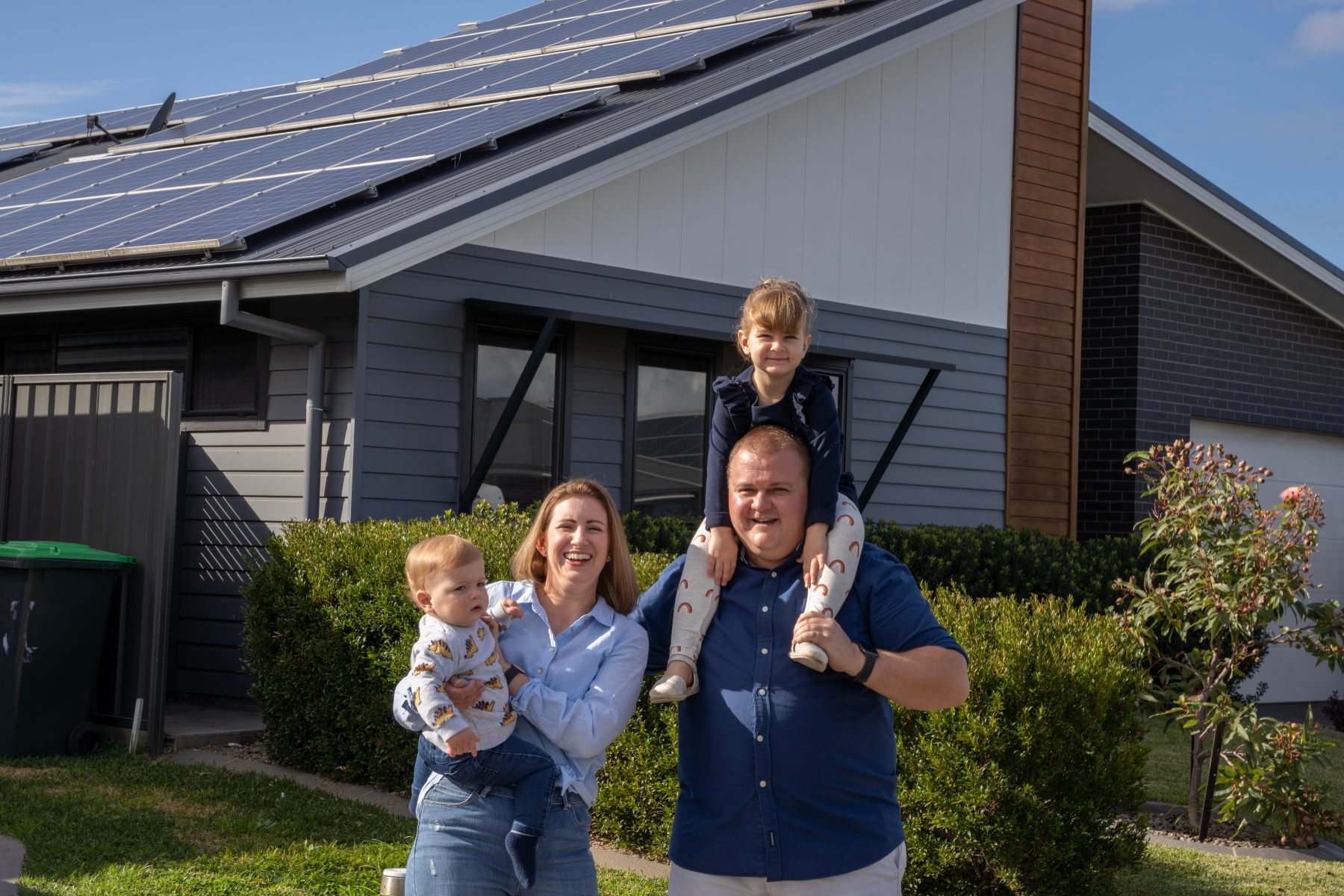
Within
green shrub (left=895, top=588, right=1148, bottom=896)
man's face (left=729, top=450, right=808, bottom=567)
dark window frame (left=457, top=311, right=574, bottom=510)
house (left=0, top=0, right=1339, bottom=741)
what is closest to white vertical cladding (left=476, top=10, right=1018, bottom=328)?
house (left=0, top=0, right=1339, bottom=741)

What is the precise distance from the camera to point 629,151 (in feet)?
30.6

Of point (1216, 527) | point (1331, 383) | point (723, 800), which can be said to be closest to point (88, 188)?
point (1216, 527)

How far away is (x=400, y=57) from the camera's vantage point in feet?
50.2

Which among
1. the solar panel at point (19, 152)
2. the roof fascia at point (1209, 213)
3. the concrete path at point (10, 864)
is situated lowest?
the concrete path at point (10, 864)

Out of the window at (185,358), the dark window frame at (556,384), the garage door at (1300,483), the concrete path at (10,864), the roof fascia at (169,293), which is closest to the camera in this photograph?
the concrete path at (10,864)

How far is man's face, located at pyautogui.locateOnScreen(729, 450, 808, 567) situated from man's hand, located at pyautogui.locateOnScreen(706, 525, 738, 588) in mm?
40

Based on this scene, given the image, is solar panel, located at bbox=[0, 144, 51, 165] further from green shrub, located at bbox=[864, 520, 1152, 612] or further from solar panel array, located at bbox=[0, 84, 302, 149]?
green shrub, located at bbox=[864, 520, 1152, 612]

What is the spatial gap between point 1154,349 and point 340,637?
987cm

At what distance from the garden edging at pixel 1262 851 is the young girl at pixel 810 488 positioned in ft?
13.7

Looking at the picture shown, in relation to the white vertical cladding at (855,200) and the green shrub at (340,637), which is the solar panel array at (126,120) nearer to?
the white vertical cladding at (855,200)

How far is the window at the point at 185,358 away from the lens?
9125 mm

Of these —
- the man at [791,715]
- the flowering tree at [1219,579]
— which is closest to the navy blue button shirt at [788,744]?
the man at [791,715]

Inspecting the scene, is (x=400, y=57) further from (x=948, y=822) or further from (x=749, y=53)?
(x=948, y=822)

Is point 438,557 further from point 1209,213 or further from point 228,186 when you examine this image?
point 1209,213
